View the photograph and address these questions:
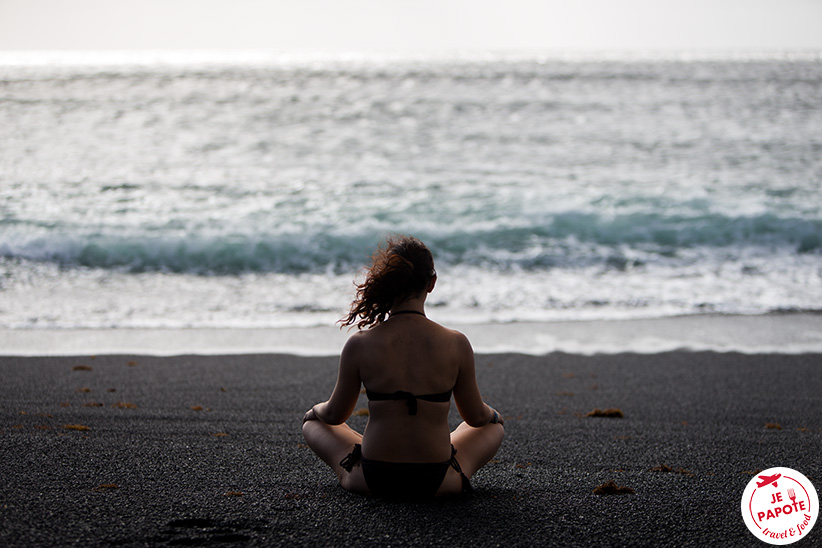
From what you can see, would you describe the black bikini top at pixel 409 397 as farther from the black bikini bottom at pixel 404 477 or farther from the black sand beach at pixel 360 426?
the black sand beach at pixel 360 426

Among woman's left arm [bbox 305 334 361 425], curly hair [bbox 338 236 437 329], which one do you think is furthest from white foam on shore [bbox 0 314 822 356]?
curly hair [bbox 338 236 437 329]

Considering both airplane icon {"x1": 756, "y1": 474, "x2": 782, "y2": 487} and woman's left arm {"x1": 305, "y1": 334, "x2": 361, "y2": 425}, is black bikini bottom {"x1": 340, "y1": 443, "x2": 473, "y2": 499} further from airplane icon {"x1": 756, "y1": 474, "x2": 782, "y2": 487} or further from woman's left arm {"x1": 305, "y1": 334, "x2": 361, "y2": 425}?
airplane icon {"x1": 756, "y1": 474, "x2": 782, "y2": 487}

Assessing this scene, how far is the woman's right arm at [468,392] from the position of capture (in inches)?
104

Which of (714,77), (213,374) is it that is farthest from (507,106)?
(213,374)

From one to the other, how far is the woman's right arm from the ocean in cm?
430

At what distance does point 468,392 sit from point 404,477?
0.42 meters

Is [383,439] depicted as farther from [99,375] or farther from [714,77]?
[714,77]

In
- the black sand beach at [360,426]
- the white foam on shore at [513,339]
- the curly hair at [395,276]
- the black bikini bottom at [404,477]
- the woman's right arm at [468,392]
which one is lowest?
the white foam on shore at [513,339]

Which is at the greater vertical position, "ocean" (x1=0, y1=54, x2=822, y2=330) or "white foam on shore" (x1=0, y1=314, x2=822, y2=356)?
"ocean" (x1=0, y1=54, x2=822, y2=330)

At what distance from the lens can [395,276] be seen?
258 cm

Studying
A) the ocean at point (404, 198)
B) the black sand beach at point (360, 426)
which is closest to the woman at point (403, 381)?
the black sand beach at point (360, 426)

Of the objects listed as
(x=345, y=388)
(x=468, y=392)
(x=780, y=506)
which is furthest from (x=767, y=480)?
(x=345, y=388)

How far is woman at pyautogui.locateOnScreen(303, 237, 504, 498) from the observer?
8.50 feet

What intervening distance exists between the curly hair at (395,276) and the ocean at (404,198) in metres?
4.42
